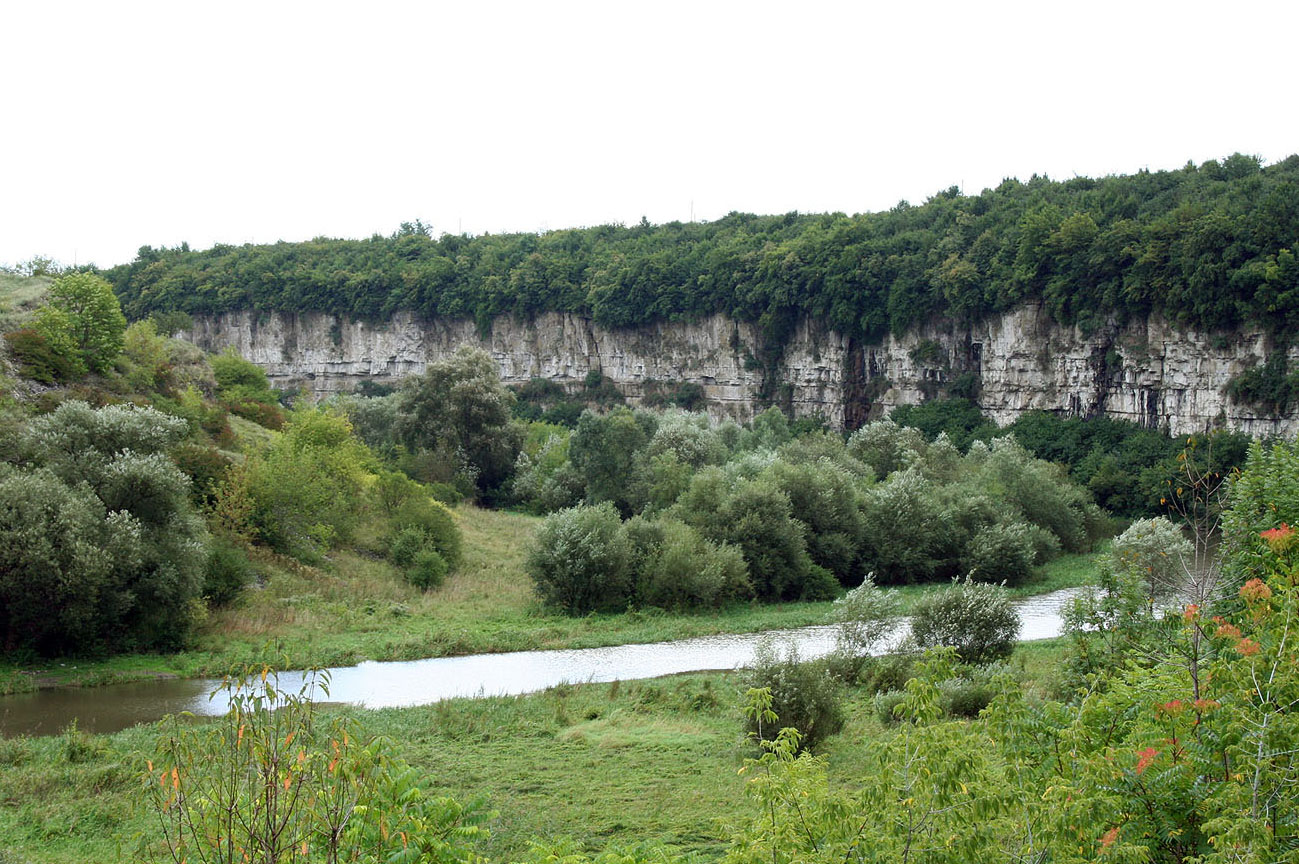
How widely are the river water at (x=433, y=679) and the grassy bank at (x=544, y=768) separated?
1788mm

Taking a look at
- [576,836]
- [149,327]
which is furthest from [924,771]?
[149,327]

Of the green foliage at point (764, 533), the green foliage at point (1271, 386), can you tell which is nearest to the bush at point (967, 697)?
the green foliage at point (764, 533)

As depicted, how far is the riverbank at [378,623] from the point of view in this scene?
918 inches

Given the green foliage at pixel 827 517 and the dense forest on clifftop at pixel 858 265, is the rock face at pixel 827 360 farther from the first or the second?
the green foliage at pixel 827 517

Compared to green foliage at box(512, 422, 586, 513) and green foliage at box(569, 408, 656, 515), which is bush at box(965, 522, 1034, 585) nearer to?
green foliage at box(569, 408, 656, 515)

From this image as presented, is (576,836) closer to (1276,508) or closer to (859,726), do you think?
(859,726)

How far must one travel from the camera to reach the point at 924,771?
6.90 metres

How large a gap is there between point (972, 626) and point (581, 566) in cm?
1272

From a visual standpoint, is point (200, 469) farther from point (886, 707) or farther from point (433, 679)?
point (886, 707)

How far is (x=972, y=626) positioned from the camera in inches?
899

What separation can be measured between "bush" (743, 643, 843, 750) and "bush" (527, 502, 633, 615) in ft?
48.6

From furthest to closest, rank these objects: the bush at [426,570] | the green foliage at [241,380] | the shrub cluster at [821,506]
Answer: the green foliage at [241,380], the shrub cluster at [821,506], the bush at [426,570]

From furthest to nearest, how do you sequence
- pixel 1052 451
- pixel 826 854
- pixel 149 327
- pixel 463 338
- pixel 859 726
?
pixel 463 338
pixel 1052 451
pixel 149 327
pixel 859 726
pixel 826 854

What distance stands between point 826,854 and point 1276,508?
325 inches
